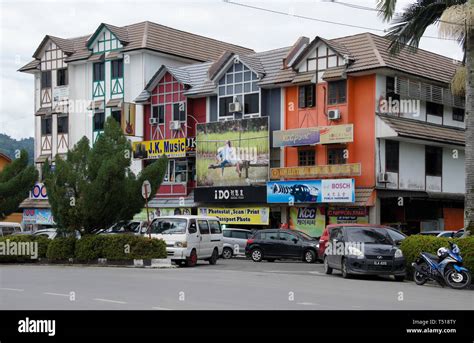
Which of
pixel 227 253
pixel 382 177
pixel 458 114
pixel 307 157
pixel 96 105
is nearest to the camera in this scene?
pixel 227 253

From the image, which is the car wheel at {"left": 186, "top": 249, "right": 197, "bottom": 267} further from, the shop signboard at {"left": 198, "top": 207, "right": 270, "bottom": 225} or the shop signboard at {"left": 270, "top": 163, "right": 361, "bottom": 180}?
the shop signboard at {"left": 198, "top": 207, "right": 270, "bottom": 225}

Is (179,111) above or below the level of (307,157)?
above

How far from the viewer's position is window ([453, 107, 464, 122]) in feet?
143

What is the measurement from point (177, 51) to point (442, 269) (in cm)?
3355

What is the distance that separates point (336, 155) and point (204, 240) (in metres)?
12.6

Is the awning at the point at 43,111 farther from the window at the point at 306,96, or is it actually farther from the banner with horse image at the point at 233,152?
the window at the point at 306,96

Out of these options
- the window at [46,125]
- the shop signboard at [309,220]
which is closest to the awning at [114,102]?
the window at [46,125]

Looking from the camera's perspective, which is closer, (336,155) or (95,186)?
(95,186)

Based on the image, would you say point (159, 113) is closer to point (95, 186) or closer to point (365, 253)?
point (95, 186)

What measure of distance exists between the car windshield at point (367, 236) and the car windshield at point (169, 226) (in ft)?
24.3

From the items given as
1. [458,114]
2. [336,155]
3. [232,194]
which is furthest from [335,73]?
[458,114]

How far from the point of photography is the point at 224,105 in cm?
4431

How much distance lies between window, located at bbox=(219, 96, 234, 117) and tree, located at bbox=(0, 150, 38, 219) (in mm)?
11790
